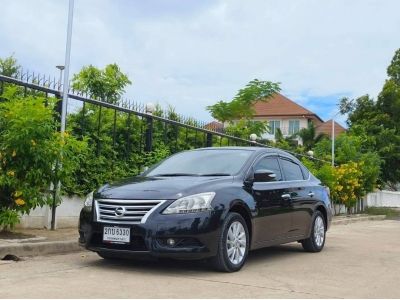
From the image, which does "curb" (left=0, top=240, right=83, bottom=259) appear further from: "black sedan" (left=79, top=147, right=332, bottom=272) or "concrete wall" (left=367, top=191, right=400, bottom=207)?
"concrete wall" (left=367, top=191, right=400, bottom=207)

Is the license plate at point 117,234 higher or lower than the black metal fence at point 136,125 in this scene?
lower

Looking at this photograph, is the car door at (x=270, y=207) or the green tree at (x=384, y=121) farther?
the green tree at (x=384, y=121)

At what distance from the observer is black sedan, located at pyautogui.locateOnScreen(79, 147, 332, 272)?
6371 mm

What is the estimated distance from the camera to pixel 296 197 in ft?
27.9

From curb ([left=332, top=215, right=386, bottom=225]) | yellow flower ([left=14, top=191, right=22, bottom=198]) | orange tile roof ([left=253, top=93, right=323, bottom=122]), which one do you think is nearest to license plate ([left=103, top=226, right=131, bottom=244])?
yellow flower ([left=14, top=191, right=22, bottom=198])

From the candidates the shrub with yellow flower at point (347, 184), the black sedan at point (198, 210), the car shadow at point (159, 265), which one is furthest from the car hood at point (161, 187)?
the shrub with yellow flower at point (347, 184)

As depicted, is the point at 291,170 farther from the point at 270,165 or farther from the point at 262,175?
the point at 262,175

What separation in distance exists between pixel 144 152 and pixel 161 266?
5.57 m

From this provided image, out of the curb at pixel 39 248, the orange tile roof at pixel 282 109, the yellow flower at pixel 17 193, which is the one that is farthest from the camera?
the orange tile roof at pixel 282 109

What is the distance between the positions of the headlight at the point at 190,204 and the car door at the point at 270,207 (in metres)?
1.03

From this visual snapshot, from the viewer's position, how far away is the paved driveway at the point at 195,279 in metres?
5.56

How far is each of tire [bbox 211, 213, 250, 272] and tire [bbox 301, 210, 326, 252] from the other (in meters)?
2.40

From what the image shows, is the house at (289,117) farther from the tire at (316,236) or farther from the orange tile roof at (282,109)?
the tire at (316,236)

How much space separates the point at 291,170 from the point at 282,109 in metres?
58.4
